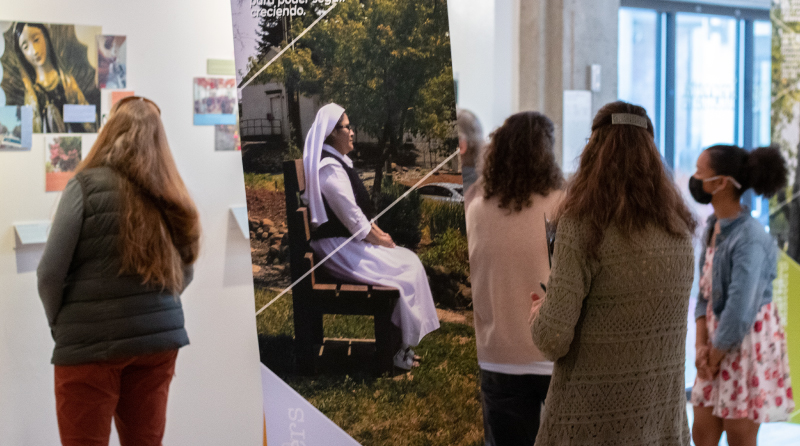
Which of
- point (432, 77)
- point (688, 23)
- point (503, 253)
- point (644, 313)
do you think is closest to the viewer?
point (644, 313)

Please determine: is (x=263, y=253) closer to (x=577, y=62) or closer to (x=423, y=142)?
(x=423, y=142)

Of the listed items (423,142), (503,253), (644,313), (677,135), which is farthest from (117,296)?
(677,135)

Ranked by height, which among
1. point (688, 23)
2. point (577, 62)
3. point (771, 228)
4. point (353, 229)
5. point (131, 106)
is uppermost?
point (688, 23)

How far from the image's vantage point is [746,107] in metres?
4.80

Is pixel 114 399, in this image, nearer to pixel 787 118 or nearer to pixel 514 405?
pixel 514 405

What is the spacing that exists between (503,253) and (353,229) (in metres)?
0.51

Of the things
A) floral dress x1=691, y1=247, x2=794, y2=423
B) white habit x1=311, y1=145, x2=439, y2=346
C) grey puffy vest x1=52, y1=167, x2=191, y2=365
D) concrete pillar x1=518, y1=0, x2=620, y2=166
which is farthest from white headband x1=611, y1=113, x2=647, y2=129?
concrete pillar x1=518, y1=0, x2=620, y2=166

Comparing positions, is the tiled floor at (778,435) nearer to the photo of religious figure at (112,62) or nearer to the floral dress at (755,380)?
the floral dress at (755,380)

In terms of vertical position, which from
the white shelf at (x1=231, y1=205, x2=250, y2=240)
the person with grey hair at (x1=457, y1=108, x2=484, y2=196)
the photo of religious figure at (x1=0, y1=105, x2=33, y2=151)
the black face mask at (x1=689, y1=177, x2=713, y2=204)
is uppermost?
the photo of religious figure at (x1=0, y1=105, x2=33, y2=151)

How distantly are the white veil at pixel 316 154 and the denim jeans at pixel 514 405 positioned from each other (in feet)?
2.68

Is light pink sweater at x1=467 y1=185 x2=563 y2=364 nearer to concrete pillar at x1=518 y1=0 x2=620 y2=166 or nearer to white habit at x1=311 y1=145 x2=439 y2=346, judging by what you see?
white habit at x1=311 y1=145 x2=439 y2=346

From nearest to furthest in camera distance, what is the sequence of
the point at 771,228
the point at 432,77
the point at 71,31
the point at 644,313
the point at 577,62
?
the point at 644,313, the point at 432,77, the point at 71,31, the point at 771,228, the point at 577,62

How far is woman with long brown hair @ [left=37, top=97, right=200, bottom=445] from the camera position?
7.29ft

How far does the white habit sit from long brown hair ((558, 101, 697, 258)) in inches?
20.7
